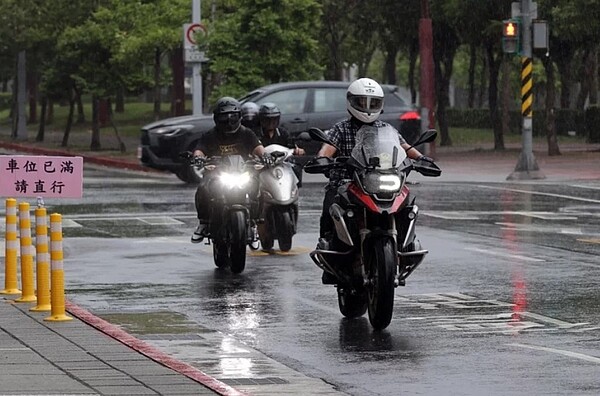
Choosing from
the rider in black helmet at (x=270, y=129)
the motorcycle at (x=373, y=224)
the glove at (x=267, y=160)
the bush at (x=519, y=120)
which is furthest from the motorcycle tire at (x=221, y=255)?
the bush at (x=519, y=120)

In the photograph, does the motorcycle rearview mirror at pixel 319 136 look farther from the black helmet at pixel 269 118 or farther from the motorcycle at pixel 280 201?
the black helmet at pixel 269 118

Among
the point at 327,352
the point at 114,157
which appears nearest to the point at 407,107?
the point at 114,157

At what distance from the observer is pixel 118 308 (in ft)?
42.5

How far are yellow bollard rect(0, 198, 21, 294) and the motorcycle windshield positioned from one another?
325cm

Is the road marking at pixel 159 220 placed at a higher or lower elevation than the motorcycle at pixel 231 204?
lower

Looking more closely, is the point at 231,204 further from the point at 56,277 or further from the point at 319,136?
the point at 56,277

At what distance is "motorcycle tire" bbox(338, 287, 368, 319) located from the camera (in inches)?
479

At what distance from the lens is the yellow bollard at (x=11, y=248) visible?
13266mm

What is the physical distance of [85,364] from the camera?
9.72 meters

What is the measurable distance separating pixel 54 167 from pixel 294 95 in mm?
18242

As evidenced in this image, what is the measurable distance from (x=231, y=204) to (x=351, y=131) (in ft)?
11.7

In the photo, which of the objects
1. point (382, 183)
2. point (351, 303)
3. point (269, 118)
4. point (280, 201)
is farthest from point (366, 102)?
point (269, 118)

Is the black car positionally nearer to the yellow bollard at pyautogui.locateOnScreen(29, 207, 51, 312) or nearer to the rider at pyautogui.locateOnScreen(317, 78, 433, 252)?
the yellow bollard at pyautogui.locateOnScreen(29, 207, 51, 312)

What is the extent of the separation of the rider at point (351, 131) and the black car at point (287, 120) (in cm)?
1790
